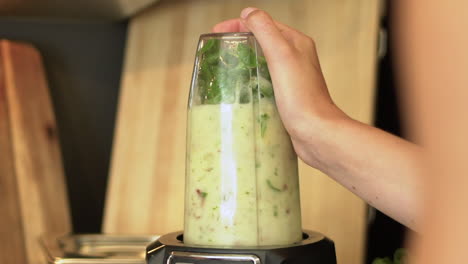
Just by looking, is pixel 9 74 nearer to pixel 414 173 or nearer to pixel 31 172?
pixel 31 172

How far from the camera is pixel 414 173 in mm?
555

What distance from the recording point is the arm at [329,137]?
58cm

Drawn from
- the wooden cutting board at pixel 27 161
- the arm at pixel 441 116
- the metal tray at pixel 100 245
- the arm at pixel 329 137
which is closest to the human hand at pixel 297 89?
the arm at pixel 329 137

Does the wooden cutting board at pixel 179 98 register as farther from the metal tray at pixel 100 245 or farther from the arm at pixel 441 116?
the arm at pixel 441 116

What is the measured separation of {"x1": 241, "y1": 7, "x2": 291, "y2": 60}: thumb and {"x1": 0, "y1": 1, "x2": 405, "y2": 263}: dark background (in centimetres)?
78

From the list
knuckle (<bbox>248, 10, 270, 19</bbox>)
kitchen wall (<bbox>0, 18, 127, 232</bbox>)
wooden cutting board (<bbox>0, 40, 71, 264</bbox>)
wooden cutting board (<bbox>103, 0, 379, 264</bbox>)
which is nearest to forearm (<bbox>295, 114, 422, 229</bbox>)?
knuckle (<bbox>248, 10, 270, 19</bbox>)

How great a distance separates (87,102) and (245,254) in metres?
0.92

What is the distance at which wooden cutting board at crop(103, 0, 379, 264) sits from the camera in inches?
43.4

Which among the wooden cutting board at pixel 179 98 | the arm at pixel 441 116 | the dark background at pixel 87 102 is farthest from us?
the dark background at pixel 87 102

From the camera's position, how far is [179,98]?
1.35m

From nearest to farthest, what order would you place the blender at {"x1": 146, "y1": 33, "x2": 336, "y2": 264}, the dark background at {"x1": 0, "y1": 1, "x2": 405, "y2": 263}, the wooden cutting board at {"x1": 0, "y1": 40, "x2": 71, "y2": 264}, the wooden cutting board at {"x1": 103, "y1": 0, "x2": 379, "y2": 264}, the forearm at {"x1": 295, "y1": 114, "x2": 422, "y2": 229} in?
the forearm at {"x1": 295, "y1": 114, "x2": 422, "y2": 229} < the blender at {"x1": 146, "y1": 33, "x2": 336, "y2": 264} < the wooden cutting board at {"x1": 103, "y1": 0, "x2": 379, "y2": 264} < the wooden cutting board at {"x1": 0, "y1": 40, "x2": 71, "y2": 264} < the dark background at {"x1": 0, "y1": 1, "x2": 405, "y2": 263}

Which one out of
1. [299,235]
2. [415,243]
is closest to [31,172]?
[299,235]

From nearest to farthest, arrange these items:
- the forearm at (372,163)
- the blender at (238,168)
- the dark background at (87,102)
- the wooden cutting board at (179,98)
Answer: the forearm at (372,163)
the blender at (238,168)
the wooden cutting board at (179,98)
the dark background at (87,102)

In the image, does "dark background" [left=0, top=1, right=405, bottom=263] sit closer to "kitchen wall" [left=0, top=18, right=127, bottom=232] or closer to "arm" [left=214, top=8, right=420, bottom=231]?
"kitchen wall" [left=0, top=18, right=127, bottom=232]
